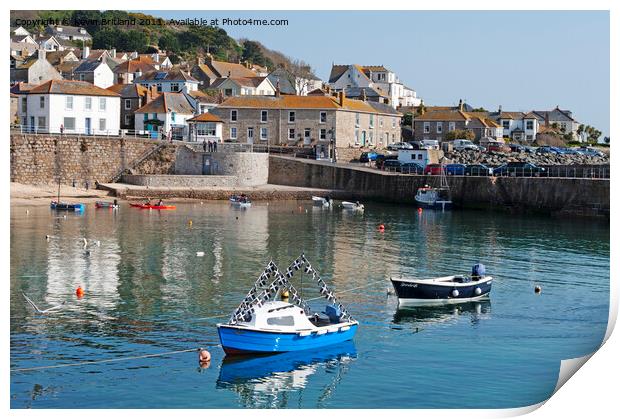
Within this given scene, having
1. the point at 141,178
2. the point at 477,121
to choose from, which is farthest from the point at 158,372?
the point at 477,121

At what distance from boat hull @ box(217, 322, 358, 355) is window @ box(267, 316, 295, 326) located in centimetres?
27

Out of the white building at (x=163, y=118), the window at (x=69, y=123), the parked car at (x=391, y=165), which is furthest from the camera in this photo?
the white building at (x=163, y=118)

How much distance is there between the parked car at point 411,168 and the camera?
65.2 meters

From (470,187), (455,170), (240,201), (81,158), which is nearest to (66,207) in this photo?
(81,158)

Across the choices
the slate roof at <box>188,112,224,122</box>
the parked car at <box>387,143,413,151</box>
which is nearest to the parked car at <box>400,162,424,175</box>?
the parked car at <box>387,143,413,151</box>

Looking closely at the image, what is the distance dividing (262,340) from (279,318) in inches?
26.6

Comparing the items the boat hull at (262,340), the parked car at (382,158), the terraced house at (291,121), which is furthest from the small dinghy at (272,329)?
the terraced house at (291,121)

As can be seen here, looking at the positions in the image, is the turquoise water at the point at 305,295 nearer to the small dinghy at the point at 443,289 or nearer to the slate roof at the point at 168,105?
the small dinghy at the point at 443,289

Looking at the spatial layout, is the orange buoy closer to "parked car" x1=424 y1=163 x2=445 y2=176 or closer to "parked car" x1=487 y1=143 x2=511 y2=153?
"parked car" x1=424 y1=163 x2=445 y2=176

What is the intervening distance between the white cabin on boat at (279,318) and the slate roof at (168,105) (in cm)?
5023

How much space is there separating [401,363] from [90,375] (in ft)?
22.5

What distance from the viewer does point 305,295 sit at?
28531 mm

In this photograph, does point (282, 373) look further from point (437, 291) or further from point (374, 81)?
point (374, 81)

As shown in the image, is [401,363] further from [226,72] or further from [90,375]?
[226,72]
